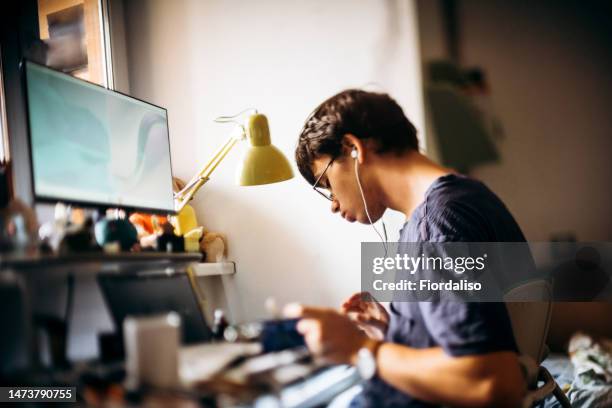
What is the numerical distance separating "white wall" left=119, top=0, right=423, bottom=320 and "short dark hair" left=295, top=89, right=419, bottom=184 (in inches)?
18.1

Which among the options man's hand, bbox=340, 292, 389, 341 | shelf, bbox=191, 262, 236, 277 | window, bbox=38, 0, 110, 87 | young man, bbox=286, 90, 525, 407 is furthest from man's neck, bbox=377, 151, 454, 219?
window, bbox=38, 0, 110, 87

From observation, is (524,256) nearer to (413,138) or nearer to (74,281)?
(413,138)

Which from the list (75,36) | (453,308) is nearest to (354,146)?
(453,308)

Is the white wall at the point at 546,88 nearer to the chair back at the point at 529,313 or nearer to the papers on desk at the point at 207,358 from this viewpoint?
the chair back at the point at 529,313

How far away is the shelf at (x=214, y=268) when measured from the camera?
4.54 ft

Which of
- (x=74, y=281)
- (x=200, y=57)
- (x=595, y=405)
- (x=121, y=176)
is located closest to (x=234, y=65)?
(x=200, y=57)

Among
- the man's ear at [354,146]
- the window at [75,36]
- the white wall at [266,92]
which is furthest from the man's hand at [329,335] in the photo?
the window at [75,36]

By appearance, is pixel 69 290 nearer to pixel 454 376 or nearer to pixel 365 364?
pixel 365 364

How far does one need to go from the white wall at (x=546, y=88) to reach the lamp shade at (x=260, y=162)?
67 centimetres

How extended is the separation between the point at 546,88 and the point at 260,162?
0.79m

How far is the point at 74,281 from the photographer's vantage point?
75 centimetres

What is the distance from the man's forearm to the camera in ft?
2.16

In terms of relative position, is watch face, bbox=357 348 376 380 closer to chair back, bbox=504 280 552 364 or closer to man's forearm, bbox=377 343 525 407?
man's forearm, bbox=377 343 525 407

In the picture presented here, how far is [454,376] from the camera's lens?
0.66 m
